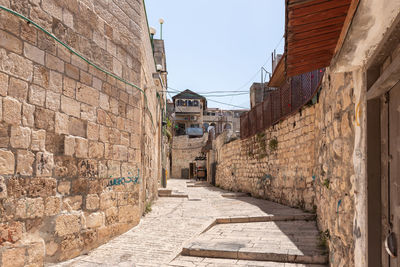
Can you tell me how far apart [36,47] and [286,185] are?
6.82 metres

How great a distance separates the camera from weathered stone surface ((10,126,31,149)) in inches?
131

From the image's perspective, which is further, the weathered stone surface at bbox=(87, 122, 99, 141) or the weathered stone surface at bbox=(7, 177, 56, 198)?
the weathered stone surface at bbox=(87, 122, 99, 141)

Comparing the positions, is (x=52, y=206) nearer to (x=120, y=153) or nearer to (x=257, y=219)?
(x=120, y=153)

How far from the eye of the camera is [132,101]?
5.79 m

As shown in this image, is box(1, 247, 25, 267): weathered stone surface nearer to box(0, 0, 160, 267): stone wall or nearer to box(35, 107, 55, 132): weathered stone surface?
box(0, 0, 160, 267): stone wall

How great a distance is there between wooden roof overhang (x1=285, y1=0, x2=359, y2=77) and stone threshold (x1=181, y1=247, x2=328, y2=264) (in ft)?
8.12

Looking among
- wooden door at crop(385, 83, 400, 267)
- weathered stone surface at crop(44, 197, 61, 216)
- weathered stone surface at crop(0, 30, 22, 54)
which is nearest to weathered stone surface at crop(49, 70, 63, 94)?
weathered stone surface at crop(0, 30, 22, 54)

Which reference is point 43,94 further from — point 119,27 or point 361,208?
point 361,208

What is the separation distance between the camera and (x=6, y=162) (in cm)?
325

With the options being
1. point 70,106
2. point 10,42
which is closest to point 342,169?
point 70,106

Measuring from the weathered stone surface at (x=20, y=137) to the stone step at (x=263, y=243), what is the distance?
258 cm

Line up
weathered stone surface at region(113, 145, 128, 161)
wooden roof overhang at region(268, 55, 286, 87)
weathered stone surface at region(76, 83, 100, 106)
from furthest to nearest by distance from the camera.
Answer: wooden roof overhang at region(268, 55, 286, 87) < weathered stone surface at region(113, 145, 128, 161) < weathered stone surface at region(76, 83, 100, 106)

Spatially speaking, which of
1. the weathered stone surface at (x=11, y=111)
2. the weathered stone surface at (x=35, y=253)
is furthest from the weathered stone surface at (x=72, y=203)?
the weathered stone surface at (x=11, y=111)

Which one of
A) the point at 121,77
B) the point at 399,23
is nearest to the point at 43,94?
the point at 121,77
